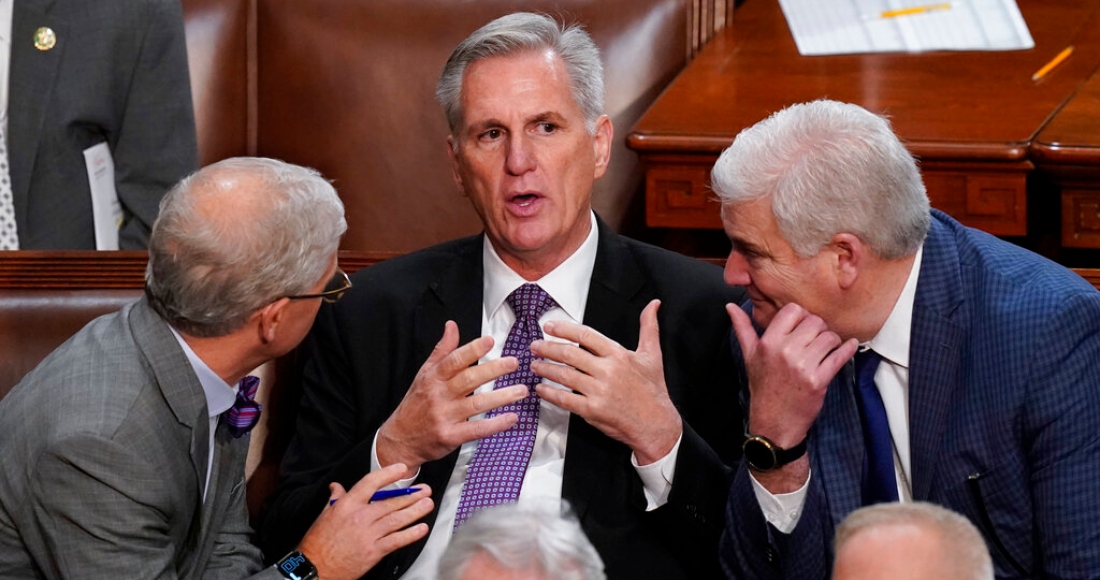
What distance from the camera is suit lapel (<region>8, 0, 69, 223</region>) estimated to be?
2.93 meters

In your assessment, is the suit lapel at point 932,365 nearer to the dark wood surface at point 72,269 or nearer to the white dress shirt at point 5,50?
the dark wood surface at point 72,269

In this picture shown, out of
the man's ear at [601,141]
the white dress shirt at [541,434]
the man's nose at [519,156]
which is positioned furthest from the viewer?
the man's ear at [601,141]

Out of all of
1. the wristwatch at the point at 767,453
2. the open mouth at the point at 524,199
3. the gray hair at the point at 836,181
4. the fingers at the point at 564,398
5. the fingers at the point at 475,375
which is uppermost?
the gray hair at the point at 836,181

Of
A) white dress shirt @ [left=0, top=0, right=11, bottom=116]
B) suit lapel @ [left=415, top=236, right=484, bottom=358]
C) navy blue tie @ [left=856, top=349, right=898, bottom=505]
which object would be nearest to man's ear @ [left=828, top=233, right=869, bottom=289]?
navy blue tie @ [left=856, top=349, right=898, bottom=505]

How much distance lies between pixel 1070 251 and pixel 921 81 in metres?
0.47

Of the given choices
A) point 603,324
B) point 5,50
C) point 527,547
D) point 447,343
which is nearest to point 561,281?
point 603,324

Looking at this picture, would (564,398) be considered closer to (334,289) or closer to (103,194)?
(334,289)

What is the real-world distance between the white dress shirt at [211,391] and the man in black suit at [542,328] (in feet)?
0.64

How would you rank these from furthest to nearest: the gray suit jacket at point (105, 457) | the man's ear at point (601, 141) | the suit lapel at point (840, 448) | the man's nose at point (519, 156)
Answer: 1. the man's ear at point (601, 141)
2. the man's nose at point (519, 156)
3. the suit lapel at point (840, 448)
4. the gray suit jacket at point (105, 457)

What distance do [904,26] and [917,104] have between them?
0.46m

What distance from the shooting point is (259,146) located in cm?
352

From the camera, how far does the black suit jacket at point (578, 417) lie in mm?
2164

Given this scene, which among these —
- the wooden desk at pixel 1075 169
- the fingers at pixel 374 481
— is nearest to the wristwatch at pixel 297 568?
the fingers at pixel 374 481

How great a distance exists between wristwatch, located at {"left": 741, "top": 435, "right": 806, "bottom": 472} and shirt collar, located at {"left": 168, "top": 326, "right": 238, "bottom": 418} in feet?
2.31
